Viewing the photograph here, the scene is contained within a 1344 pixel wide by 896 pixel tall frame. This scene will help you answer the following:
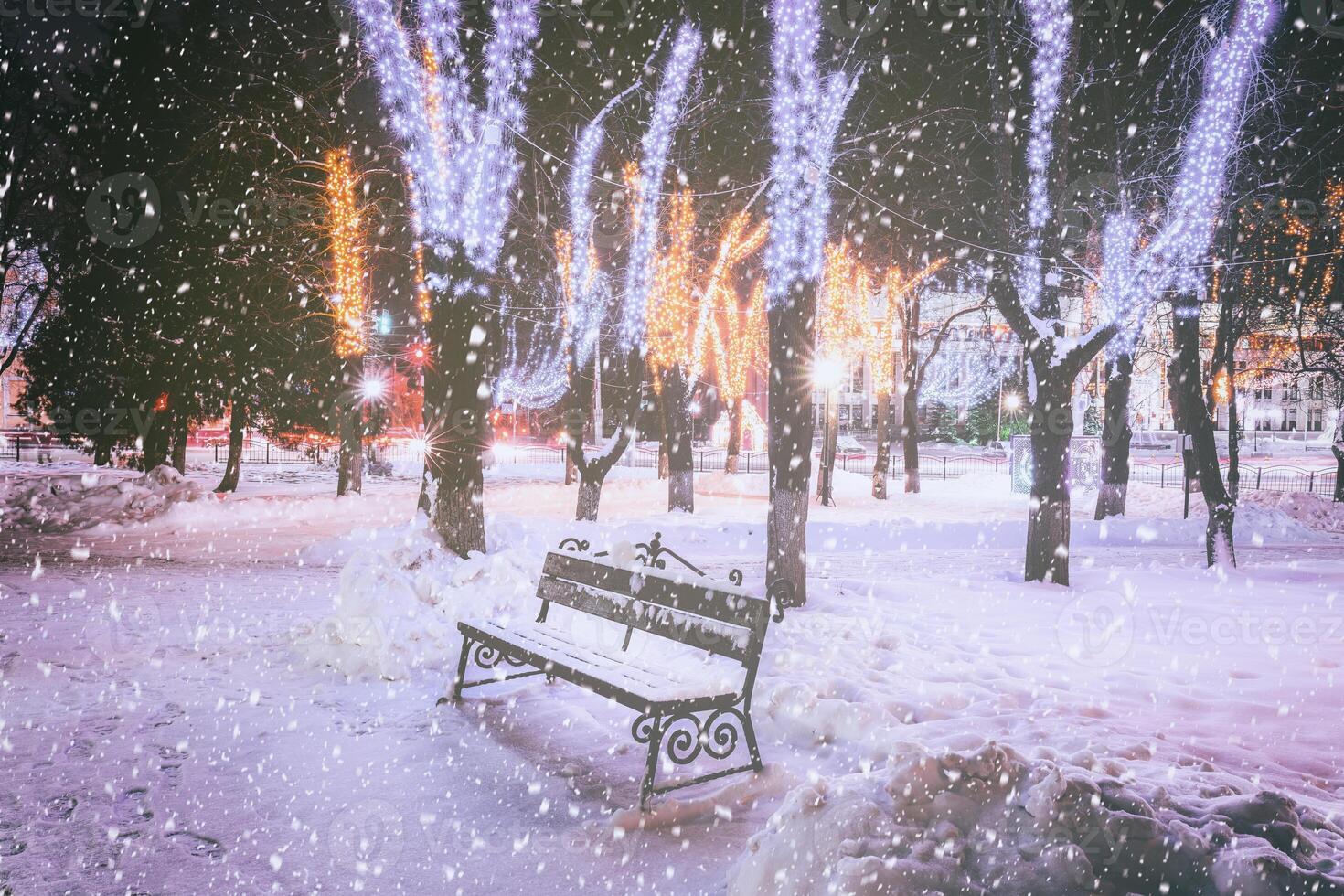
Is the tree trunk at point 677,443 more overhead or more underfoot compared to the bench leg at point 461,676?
more overhead

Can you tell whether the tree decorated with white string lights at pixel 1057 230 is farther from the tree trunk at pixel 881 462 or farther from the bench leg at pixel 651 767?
the tree trunk at pixel 881 462

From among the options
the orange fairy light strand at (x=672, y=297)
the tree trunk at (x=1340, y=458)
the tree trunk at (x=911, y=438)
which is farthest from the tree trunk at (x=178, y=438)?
the tree trunk at (x=1340, y=458)

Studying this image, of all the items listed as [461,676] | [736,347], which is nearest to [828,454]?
[736,347]

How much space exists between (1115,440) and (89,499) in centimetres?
2159

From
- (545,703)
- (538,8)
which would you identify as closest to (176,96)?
(538,8)

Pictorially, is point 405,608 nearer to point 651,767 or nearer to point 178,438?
point 651,767

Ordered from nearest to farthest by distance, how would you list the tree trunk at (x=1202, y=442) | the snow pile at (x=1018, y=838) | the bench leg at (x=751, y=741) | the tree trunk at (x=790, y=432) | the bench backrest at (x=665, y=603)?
the snow pile at (x=1018, y=838) → the bench leg at (x=751, y=741) → the bench backrest at (x=665, y=603) → the tree trunk at (x=790, y=432) → the tree trunk at (x=1202, y=442)

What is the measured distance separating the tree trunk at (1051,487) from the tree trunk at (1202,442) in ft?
11.5

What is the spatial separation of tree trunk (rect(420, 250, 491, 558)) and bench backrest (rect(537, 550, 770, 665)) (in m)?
3.30

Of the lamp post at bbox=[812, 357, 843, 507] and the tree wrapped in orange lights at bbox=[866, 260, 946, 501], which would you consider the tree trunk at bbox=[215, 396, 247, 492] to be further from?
the tree wrapped in orange lights at bbox=[866, 260, 946, 501]

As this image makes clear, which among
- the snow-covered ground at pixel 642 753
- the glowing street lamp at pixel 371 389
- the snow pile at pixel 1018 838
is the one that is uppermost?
the glowing street lamp at pixel 371 389

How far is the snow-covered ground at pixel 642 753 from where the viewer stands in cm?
331

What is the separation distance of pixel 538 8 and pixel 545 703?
9.97 meters

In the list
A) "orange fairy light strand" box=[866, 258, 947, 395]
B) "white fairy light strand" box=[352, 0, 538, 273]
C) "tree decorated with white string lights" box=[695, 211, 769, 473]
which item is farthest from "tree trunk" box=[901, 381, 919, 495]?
"white fairy light strand" box=[352, 0, 538, 273]
